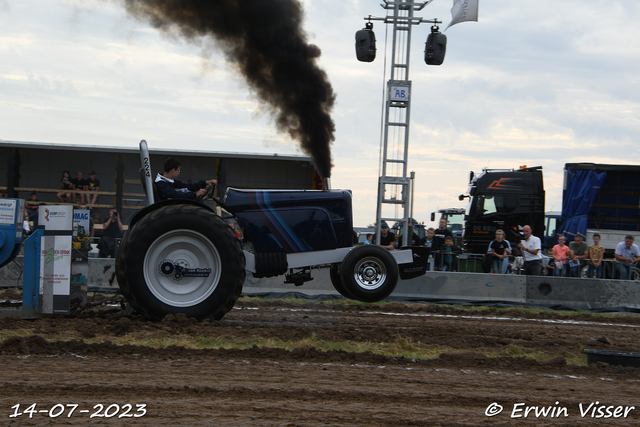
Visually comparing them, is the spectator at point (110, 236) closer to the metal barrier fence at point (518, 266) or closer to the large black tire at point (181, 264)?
the metal barrier fence at point (518, 266)

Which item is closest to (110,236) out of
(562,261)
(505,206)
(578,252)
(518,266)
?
(518,266)

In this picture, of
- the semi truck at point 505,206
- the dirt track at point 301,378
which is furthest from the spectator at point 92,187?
the dirt track at point 301,378

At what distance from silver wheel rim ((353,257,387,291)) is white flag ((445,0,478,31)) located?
848 cm

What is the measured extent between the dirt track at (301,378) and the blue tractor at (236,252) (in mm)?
339


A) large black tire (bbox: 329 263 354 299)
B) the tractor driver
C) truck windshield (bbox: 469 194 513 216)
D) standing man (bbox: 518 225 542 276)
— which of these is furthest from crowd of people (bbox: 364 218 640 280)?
the tractor driver

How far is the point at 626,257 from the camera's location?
1254 cm

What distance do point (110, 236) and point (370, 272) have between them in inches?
299

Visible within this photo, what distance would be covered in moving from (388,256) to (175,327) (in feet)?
7.53

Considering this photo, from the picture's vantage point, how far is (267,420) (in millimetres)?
3482

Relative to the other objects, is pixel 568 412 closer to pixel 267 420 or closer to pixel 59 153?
pixel 267 420

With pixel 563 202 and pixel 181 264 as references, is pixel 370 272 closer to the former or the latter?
pixel 181 264

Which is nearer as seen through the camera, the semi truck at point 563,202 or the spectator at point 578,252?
the spectator at point 578,252

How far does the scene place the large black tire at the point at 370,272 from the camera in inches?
263

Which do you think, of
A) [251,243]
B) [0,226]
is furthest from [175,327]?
[0,226]
